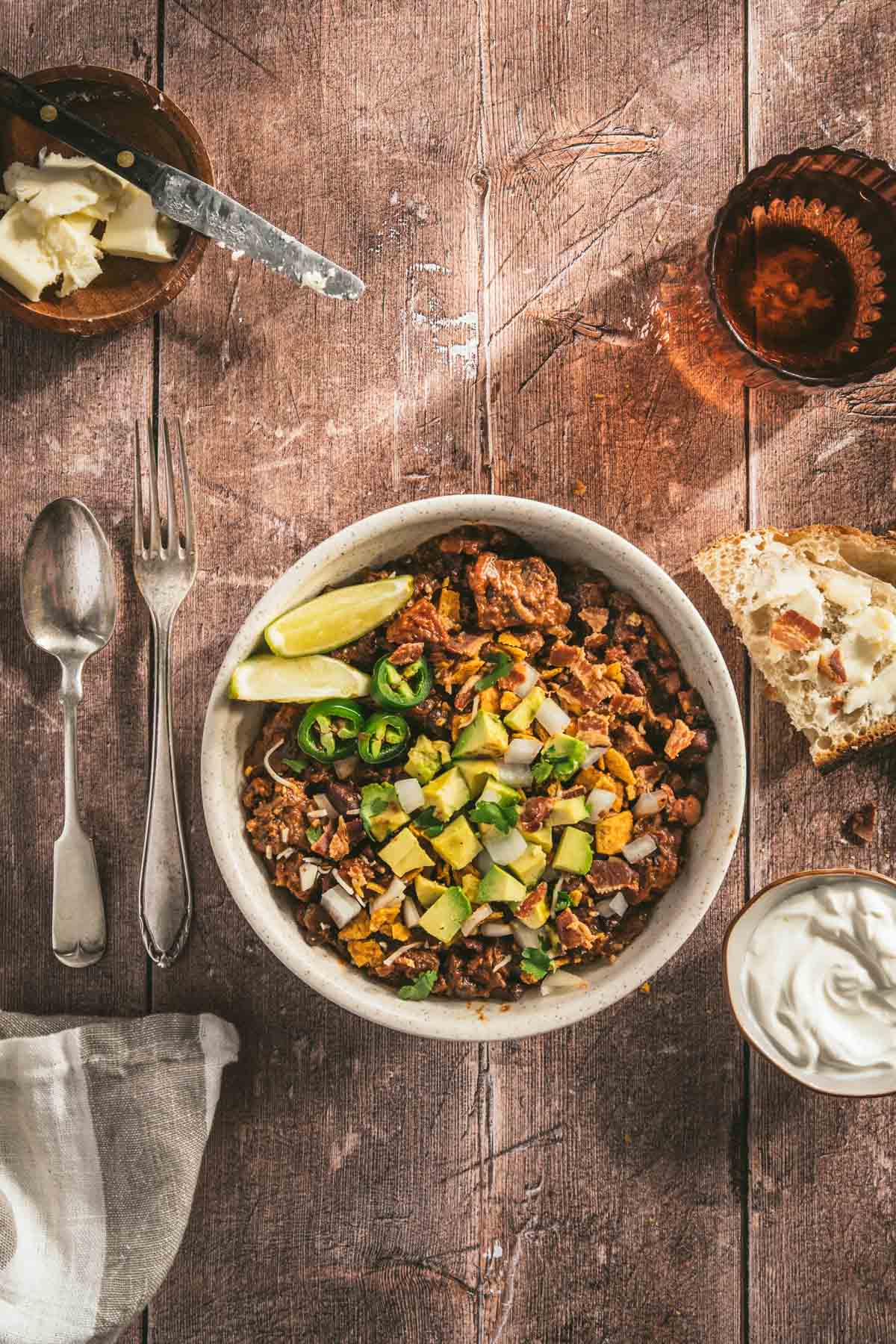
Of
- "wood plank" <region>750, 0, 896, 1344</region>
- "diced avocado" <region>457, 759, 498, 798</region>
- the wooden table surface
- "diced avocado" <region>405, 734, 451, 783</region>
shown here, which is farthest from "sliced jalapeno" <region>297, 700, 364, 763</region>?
"wood plank" <region>750, 0, 896, 1344</region>

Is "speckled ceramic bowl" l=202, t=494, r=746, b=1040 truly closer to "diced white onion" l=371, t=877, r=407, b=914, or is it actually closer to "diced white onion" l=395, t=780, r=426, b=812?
"diced white onion" l=371, t=877, r=407, b=914

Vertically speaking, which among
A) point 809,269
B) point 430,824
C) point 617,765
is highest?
point 809,269

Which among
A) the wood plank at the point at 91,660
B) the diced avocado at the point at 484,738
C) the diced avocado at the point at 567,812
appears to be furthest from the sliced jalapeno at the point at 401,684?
the wood plank at the point at 91,660

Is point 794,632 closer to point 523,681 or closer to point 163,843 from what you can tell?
point 523,681

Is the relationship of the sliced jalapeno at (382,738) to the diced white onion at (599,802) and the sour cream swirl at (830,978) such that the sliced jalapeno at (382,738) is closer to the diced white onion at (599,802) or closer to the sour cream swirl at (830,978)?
the diced white onion at (599,802)

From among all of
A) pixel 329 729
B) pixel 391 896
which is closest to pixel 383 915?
pixel 391 896

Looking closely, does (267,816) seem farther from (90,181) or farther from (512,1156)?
(90,181)
